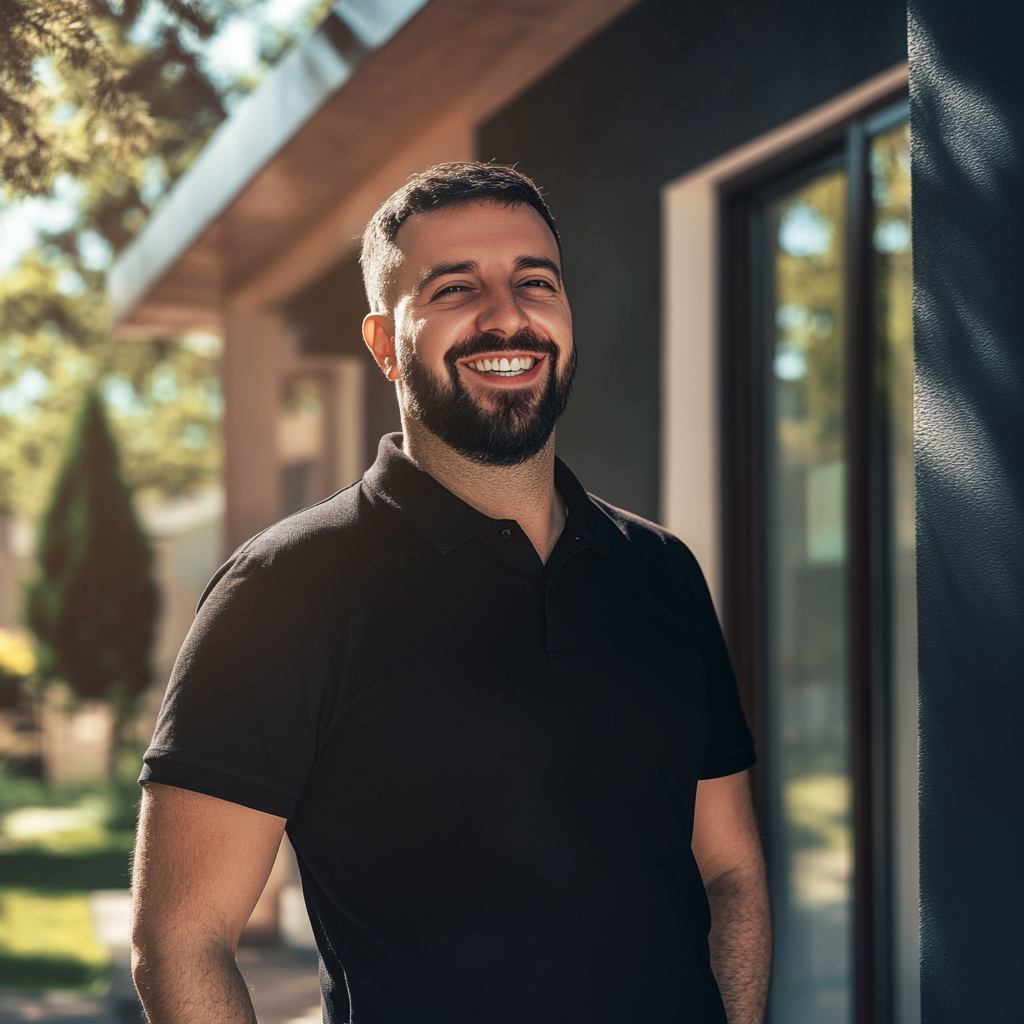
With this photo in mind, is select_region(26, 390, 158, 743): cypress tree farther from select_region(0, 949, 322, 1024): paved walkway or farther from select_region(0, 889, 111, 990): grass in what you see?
select_region(0, 949, 322, 1024): paved walkway

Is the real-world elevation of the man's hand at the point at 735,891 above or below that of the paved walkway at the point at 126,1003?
above

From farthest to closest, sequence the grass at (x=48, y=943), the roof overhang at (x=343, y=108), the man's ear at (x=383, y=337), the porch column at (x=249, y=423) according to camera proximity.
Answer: the porch column at (x=249, y=423)
the grass at (x=48, y=943)
the roof overhang at (x=343, y=108)
the man's ear at (x=383, y=337)

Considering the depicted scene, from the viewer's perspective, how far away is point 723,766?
2.19 m

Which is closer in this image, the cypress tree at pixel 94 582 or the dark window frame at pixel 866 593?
the dark window frame at pixel 866 593

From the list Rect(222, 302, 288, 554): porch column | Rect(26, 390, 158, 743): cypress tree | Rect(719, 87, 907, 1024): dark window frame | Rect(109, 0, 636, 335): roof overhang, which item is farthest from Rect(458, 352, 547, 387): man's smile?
Rect(26, 390, 158, 743): cypress tree

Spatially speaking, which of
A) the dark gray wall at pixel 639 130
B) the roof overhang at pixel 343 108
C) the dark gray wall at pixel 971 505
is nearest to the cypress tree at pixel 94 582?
the roof overhang at pixel 343 108

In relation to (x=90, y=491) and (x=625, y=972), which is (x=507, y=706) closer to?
(x=625, y=972)

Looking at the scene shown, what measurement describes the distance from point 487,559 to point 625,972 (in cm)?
67

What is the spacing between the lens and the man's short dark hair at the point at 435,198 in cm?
210

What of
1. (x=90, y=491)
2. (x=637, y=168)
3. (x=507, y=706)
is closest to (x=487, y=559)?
(x=507, y=706)

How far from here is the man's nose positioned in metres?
2.02

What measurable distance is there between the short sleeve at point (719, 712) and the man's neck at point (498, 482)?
12.3 inches

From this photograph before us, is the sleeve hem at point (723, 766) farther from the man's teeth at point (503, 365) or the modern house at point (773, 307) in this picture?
the man's teeth at point (503, 365)

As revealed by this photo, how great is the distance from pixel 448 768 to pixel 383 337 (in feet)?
2.70
